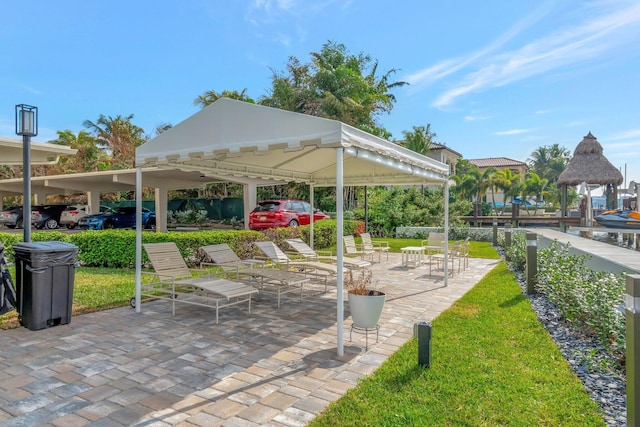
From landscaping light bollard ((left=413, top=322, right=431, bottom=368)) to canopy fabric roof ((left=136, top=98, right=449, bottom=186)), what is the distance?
2.06 metres

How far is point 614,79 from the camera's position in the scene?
14.9 meters

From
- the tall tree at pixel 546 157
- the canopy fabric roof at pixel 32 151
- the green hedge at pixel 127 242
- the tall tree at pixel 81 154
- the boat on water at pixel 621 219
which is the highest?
the tall tree at pixel 546 157

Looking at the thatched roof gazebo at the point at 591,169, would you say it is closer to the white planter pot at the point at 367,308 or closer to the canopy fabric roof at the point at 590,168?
the canopy fabric roof at the point at 590,168

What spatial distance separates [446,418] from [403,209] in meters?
17.2

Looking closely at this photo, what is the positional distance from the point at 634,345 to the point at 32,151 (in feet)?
33.7

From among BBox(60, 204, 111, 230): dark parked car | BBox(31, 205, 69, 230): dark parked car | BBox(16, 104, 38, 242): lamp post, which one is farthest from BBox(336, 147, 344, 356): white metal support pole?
BBox(31, 205, 69, 230): dark parked car

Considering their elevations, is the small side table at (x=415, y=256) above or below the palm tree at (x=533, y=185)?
below

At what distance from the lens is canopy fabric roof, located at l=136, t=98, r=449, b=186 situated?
4320mm

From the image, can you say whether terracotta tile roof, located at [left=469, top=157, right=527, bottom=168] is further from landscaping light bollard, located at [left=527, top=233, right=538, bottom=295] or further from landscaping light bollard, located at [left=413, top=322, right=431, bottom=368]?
landscaping light bollard, located at [left=413, top=322, right=431, bottom=368]

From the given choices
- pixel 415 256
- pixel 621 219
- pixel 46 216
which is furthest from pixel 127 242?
pixel 621 219

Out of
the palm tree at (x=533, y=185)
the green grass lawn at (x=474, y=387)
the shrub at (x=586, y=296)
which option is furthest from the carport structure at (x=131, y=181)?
the palm tree at (x=533, y=185)

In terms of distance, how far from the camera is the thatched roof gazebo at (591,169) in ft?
67.1

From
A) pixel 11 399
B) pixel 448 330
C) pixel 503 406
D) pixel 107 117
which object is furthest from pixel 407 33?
pixel 107 117

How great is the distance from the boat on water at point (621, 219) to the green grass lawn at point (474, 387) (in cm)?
1639
